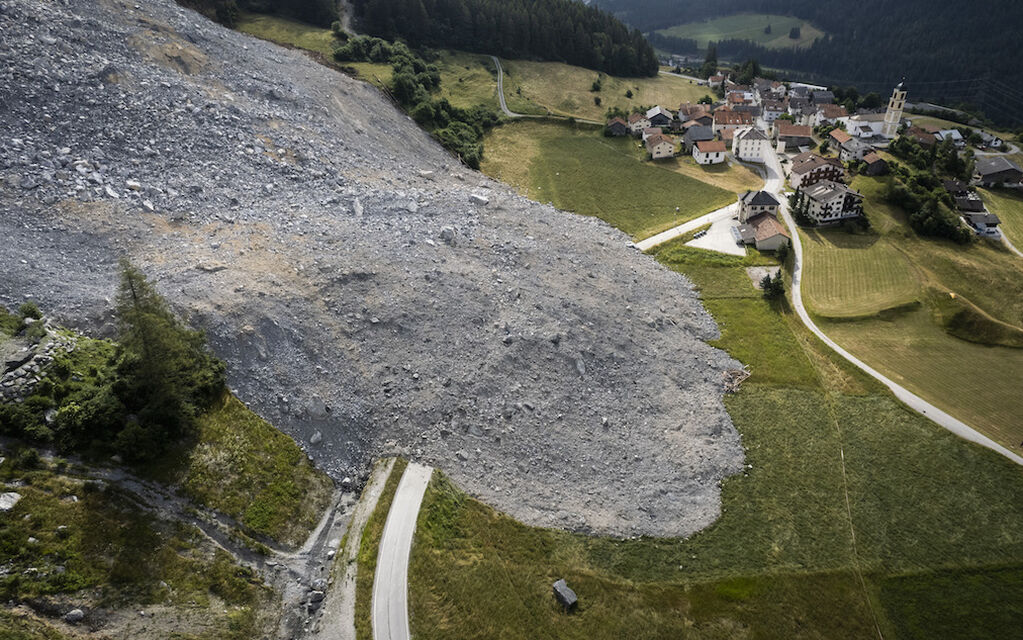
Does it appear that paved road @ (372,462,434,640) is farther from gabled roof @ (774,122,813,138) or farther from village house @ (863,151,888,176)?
gabled roof @ (774,122,813,138)

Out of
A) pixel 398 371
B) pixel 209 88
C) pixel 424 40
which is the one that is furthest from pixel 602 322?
pixel 424 40

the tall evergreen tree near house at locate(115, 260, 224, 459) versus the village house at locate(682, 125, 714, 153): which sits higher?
the village house at locate(682, 125, 714, 153)

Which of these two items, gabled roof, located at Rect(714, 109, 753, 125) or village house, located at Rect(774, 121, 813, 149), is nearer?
village house, located at Rect(774, 121, 813, 149)

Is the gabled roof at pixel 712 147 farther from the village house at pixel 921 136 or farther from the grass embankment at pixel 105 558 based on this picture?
the grass embankment at pixel 105 558

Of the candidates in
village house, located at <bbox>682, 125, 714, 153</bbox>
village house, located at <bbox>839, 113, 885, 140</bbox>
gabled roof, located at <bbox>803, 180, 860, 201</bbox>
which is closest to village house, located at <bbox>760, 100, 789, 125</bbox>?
village house, located at <bbox>839, 113, 885, 140</bbox>

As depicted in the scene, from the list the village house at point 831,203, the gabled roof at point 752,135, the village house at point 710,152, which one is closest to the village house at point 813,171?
the village house at point 831,203

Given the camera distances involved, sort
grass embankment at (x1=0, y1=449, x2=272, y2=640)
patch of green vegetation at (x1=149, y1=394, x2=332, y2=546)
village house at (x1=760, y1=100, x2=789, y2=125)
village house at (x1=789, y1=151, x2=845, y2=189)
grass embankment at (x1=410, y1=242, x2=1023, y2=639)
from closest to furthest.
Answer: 1. grass embankment at (x1=0, y1=449, x2=272, y2=640)
2. patch of green vegetation at (x1=149, y1=394, x2=332, y2=546)
3. grass embankment at (x1=410, y1=242, x2=1023, y2=639)
4. village house at (x1=789, y1=151, x2=845, y2=189)
5. village house at (x1=760, y1=100, x2=789, y2=125)
